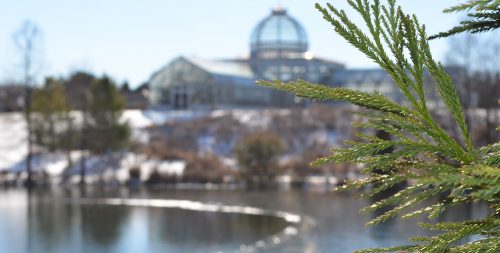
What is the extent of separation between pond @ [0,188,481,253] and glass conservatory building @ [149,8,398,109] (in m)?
23.2

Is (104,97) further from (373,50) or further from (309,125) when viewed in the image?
(373,50)

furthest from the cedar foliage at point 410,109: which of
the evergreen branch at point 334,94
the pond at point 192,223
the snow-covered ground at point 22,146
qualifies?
the snow-covered ground at point 22,146

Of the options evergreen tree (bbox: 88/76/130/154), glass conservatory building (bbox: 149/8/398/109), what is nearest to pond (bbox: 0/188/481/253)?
evergreen tree (bbox: 88/76/130/154)

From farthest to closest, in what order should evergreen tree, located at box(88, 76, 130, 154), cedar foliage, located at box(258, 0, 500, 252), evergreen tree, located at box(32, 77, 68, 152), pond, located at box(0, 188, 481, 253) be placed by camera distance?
evergreen tree, located at box(32, 77, 68, 152) < evergreen tree, located at box(88, 76, 130, 154) < pond, located at box(0, 188, 481, 253) < cedar foliage, located at box(258, 0, 500, 252)

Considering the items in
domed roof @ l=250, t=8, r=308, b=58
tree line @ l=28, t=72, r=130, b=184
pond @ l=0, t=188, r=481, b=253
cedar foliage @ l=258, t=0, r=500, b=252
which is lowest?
pond @ l=0, t=188, r=481, b=253

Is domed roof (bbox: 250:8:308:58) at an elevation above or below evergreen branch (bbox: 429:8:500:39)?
above

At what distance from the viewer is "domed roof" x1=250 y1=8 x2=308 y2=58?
53625 mm

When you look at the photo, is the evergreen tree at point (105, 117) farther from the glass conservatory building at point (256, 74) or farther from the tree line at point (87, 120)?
the glass conservatory building at point (256, 74)

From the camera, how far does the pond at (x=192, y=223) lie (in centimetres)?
Result: 1401

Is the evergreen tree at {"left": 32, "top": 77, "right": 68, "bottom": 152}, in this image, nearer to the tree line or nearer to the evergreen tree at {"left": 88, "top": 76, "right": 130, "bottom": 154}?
the tree line

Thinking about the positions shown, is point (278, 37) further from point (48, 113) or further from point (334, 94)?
point (334, 94)

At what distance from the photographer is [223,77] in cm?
4781

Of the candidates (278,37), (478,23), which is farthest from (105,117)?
(478,23)

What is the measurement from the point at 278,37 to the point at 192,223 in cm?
3776
